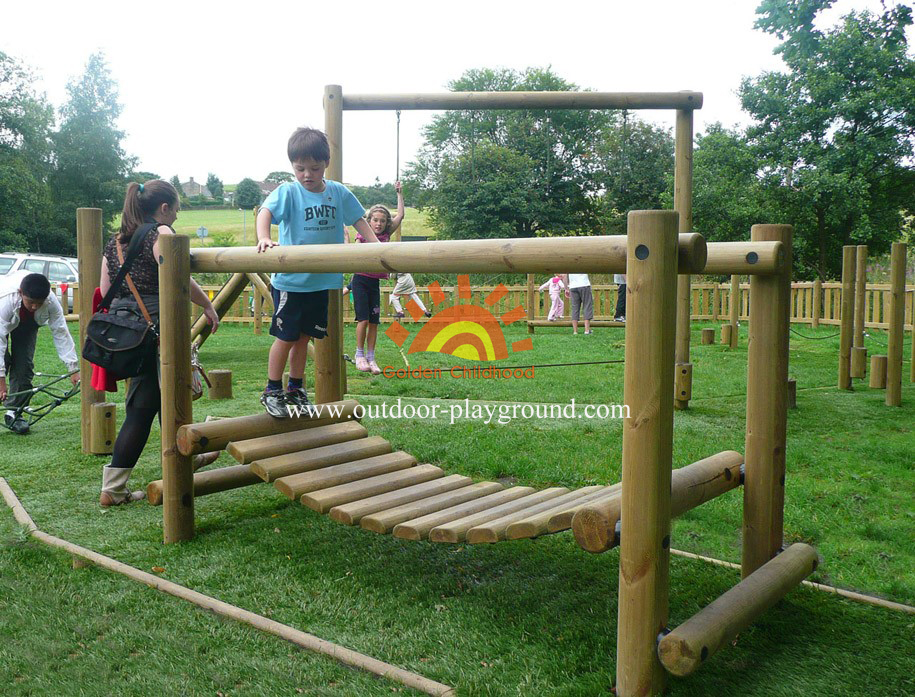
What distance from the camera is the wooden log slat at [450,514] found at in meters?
3.06

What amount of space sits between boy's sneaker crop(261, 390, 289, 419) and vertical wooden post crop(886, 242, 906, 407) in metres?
5.67

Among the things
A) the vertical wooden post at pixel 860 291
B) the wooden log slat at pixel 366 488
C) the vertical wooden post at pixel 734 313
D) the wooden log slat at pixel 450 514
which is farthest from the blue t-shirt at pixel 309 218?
the vertical wooden post at pixel 734 313

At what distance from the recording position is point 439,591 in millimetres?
3238

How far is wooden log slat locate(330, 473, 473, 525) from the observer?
10.7 ft

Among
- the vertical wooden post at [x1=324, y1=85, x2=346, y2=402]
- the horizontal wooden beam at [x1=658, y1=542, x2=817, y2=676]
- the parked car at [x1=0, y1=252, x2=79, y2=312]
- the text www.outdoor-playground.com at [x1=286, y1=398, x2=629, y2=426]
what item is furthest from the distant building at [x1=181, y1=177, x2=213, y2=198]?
the horizontal wooden beam at [x1=658, y1=542, x2=817, y2=676]

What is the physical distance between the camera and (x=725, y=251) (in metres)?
2.83

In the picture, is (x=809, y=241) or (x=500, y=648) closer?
(x=500, y=648)

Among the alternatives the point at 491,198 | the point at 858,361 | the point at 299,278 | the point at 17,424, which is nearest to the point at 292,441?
the point at 299,278

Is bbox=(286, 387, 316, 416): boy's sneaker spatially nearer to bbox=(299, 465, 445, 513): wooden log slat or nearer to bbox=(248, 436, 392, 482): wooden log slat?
bbox=(248, 436, 392, 482): wooden log slat

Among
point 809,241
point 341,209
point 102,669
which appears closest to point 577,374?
point 341,209

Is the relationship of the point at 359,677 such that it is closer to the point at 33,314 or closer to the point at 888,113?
the point at 33,314

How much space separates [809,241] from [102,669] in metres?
28.7

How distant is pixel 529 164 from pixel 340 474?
32.6 metres

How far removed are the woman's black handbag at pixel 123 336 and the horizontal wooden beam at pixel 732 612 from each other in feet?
9.60
